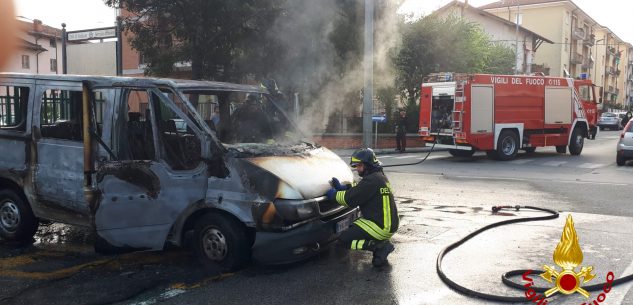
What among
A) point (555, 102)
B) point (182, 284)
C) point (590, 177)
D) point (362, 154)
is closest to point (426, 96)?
point (555, 102)

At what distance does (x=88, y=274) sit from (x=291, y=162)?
207 centimetres

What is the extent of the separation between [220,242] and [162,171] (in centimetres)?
83

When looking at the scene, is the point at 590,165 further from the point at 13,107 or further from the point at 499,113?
the point at 13,107

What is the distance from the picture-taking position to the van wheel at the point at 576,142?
17469 millimetres

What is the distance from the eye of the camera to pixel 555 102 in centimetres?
1659

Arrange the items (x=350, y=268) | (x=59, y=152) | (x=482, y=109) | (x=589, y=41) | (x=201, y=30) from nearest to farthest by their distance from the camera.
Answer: (x=350, y=268) < (x=59, y=152) < (x=201, y=30) < (x=482, y=109) < (x=589, y=41)

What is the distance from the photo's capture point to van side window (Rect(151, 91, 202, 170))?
4758 mm

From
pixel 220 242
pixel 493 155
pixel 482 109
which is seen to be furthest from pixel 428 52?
pixel 220 242

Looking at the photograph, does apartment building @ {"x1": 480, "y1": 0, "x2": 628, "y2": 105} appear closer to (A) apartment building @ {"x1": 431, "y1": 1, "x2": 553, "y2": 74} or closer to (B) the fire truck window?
(A) apartment building @ {"x1": 431, "y1": 1, "x2": 553, "y2": 74}

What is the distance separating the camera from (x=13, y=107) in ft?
19.1

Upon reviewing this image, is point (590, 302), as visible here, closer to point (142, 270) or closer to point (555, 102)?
point (142, 270)

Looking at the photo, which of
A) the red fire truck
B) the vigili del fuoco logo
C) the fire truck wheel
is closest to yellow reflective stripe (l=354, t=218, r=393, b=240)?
the vigili del fuoco logo

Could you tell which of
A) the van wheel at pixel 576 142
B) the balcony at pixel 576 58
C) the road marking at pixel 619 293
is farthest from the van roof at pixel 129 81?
the balcony at pixel 576 58

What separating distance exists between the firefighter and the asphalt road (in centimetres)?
22
